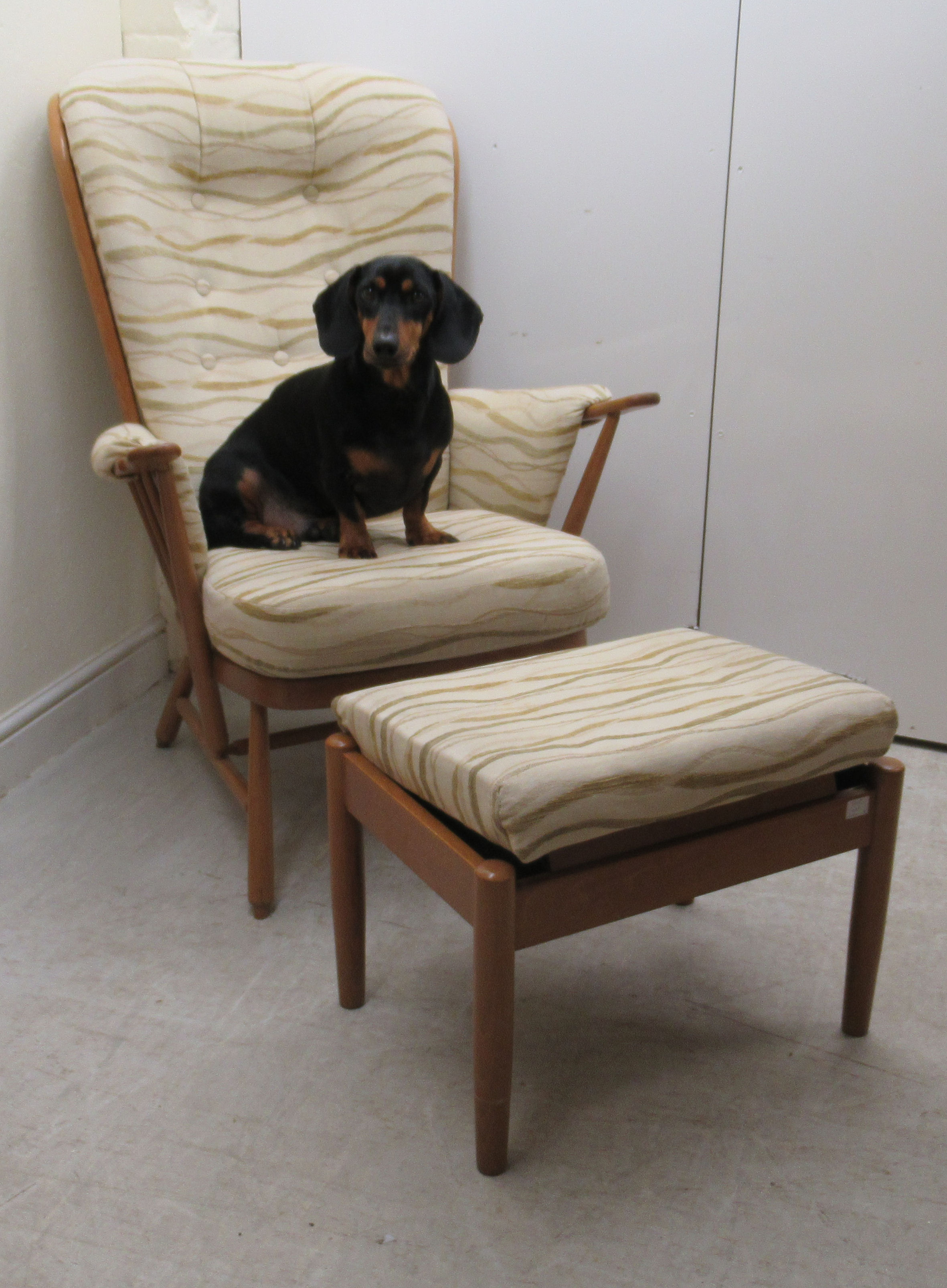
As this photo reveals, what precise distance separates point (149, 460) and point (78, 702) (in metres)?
0.77

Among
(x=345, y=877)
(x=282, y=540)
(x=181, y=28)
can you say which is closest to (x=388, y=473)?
(x=282, y=540)

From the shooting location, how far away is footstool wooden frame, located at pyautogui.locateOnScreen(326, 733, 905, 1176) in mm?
858

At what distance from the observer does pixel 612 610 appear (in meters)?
2.09

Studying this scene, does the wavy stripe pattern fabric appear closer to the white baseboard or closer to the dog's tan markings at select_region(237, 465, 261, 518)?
the dog's tan markings at select_region(237, 465, 261, 518)

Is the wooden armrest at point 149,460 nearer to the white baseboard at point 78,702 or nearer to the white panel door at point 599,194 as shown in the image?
the white baseboard at point 78,702

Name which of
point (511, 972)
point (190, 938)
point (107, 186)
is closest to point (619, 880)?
point (511, 972)

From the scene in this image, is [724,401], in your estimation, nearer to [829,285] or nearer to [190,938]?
[829,285]

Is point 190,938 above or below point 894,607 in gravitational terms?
below

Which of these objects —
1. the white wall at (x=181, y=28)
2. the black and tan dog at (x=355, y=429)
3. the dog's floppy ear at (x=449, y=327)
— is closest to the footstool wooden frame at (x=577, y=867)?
the black and tan dog at (x=355, y=429)

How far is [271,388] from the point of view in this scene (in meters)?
1.75

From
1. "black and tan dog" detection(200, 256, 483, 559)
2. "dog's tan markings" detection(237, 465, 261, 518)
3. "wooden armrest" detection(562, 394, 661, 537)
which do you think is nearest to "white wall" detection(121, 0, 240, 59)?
"black and tan dog" detection(200, 256, 483, 559)

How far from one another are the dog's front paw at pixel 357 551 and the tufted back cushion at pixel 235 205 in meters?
0.37

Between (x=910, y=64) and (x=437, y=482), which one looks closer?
(x=910, y=64)

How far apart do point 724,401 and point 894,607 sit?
1.57 ft
